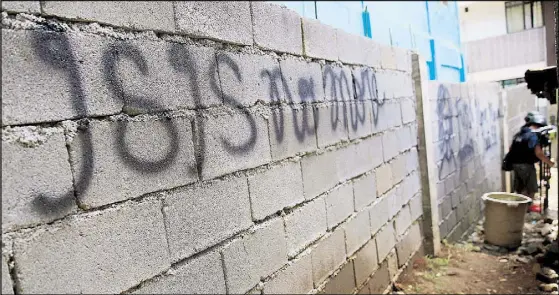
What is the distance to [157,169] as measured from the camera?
4.86 feet

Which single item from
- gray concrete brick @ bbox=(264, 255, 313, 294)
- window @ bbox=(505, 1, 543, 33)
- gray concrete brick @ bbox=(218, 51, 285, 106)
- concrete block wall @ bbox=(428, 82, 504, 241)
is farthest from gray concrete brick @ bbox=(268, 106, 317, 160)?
window @ bbox=(505, 1, 543, 33)

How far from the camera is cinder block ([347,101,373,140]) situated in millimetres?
2912

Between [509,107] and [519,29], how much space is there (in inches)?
282

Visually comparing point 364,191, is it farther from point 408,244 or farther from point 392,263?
point 408,244

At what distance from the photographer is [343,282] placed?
2.71 metres

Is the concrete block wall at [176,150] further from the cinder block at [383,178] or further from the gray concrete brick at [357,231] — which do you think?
the cinder block at [383,178]

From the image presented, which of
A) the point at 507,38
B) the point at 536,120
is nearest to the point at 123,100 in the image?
the point at 536,120

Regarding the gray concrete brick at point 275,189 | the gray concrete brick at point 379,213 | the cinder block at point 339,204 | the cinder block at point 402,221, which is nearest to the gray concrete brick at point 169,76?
the gray concrete brick at point 275,189

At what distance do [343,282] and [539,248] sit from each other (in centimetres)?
380

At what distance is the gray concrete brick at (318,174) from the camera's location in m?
2.38

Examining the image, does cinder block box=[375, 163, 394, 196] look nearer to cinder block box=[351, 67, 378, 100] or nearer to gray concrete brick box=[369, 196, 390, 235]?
gray concrete brick box=[369, 196, 390, 235]

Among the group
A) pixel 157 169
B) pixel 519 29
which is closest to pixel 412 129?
pixel 157 169

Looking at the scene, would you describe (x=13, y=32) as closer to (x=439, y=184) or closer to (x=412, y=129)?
(x=412, y=129)

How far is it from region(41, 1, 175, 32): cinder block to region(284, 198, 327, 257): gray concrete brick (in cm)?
130
